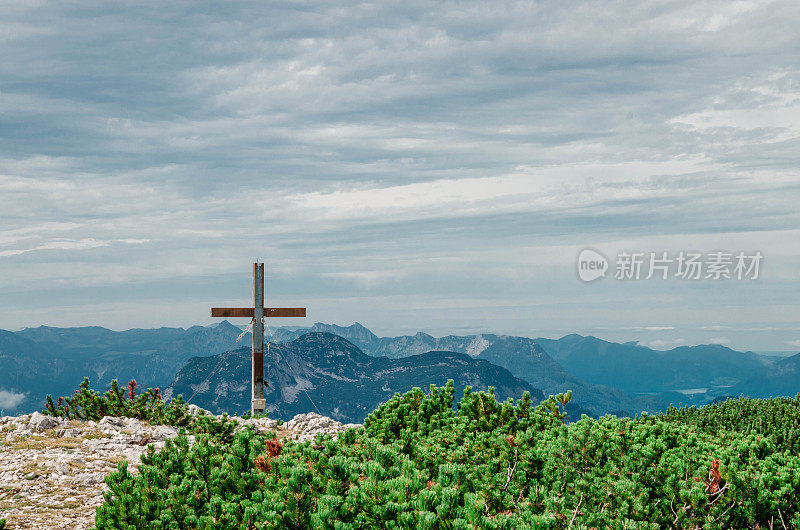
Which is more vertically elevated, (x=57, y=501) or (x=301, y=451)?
(x=301, y=451)

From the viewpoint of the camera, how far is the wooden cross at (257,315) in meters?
17.6

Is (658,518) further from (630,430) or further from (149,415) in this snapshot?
(149,415)

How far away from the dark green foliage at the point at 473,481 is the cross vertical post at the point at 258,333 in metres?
8.96

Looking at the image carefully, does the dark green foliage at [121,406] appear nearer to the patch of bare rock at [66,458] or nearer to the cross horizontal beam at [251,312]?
the patch of bare rock at [66,458]

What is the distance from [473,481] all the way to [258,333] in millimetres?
12518

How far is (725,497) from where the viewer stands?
6812 millimetres

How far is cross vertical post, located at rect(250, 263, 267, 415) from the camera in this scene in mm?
17562

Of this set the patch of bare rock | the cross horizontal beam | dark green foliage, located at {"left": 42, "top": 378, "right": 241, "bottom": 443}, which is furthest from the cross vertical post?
dark green foliage, located at {"left": 42, "top": 378, "right": 241, "bottom": 443}

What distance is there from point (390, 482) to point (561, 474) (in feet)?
9.23

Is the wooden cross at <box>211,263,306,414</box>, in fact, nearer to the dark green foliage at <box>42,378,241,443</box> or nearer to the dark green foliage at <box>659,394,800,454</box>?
the dark green foliage at <box>42,378,241,443</box>

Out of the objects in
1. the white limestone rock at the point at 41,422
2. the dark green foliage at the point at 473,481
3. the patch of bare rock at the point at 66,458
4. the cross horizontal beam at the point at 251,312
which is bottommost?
the patch of bare rock at the point at 66,458

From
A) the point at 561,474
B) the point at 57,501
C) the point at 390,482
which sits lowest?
the point at 57,501

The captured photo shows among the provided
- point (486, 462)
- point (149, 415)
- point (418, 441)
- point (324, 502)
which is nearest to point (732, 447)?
point (486, 462)

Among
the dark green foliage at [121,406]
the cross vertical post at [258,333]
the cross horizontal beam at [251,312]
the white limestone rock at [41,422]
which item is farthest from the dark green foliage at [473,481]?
the cross horizontal beam at [251,312]
